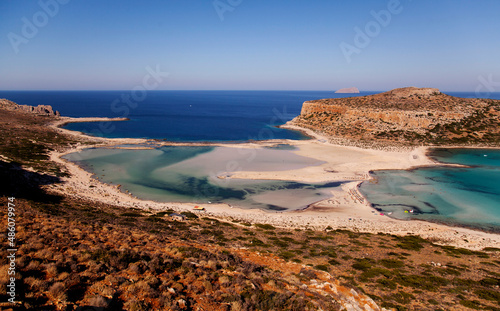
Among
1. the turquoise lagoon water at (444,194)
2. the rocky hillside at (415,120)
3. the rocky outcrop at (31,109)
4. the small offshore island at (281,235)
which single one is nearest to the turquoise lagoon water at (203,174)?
the small offshore island at (281,235)

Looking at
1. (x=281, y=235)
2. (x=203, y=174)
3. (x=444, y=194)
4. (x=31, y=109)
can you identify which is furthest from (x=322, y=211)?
(x=31, y=109)

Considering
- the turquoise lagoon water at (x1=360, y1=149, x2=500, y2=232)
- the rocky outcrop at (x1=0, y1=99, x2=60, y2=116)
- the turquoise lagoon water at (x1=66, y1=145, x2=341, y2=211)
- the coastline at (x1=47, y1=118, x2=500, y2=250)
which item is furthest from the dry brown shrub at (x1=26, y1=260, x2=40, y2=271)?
the rocky outcrop at (x1=0, y1=99, x2=60, y2=116)

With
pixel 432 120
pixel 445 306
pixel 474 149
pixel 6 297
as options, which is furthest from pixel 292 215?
pixel 432 120

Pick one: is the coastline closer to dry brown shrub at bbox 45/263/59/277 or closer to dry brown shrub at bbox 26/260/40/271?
dry brown shrub at bbox 45/263/59/277

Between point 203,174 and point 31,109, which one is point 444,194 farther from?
point 31,109

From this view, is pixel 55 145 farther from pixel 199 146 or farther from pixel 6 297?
pixel 6 297

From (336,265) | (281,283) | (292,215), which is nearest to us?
(281,283)
